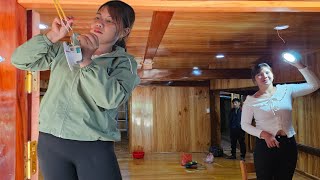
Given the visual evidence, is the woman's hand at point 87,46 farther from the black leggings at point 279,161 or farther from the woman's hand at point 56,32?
the black leggings at point 279,161

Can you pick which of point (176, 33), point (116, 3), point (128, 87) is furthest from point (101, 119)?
point (176, 33)

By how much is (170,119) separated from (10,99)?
7246 mm

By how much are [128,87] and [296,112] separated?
5051 mm

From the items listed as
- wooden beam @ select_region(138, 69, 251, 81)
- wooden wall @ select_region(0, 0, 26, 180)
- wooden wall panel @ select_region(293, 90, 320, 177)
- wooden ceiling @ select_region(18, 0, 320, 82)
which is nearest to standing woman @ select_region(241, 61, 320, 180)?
wooden ceiling @ select_region(18, 0, 320, 82)

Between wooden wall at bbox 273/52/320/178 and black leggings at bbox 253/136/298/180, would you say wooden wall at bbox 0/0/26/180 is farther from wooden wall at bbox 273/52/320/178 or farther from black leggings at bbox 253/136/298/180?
wooden wall at bbox 273/52/320/178

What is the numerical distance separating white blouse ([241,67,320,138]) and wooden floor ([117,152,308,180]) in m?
3.26

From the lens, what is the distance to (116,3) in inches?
37.8

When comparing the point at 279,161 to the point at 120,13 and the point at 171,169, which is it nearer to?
the point at 120,13

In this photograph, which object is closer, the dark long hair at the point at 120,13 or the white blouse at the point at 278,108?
the dark long hair at the point at 120,13

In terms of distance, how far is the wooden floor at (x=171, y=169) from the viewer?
5312mm

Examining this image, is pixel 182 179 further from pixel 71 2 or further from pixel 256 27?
pixel 71 2

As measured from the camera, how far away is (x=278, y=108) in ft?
6.91

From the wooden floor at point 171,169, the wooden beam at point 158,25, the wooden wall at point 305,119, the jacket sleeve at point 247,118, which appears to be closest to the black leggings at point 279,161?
the jacket sleeve at point 247,118

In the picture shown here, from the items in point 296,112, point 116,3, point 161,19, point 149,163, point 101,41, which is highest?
point 161,19
